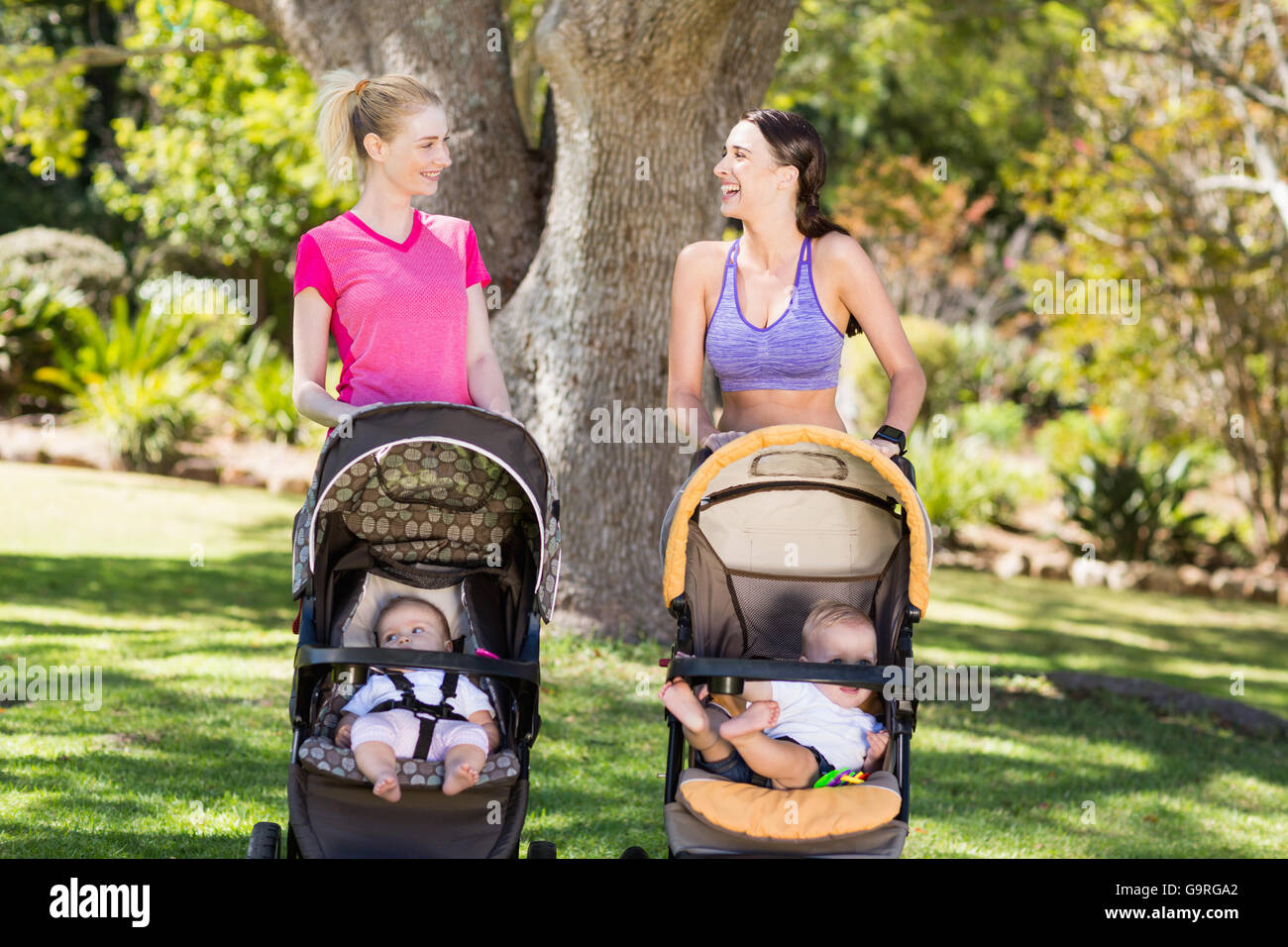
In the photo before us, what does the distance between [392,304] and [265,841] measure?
1420mm

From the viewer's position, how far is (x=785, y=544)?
12.1 feet

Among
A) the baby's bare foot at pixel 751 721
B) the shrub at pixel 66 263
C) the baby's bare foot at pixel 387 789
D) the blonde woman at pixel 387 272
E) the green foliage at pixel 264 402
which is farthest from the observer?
the shrub at pixel 66 263

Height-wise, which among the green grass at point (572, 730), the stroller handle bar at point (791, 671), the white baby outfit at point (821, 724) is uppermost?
the stroller handle bar at point (791, 671)

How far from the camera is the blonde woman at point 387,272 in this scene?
354 centimetres

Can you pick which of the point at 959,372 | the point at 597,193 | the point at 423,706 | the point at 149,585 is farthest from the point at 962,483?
the point at 423,706

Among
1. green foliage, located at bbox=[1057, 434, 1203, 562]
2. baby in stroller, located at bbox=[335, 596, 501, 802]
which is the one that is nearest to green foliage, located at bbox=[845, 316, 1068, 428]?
green foliage, located at bbox=[1057, 434, 1203, 562]

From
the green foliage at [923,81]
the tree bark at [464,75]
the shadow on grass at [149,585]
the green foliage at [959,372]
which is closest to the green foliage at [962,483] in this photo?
the green foliage at [959,372]

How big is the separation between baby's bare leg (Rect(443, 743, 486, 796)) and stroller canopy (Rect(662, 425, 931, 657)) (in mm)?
785

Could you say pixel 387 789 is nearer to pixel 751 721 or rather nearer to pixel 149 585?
pixel 751 721

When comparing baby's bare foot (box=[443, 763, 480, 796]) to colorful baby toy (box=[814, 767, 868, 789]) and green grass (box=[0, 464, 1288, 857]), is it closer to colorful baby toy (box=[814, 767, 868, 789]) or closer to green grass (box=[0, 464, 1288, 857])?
colorful baby toy (box=[814, 767, 868, 789])

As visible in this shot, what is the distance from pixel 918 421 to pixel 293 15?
9965 mm

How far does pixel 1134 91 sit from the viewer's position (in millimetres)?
12047

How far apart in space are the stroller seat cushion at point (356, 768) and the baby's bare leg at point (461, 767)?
0.02m

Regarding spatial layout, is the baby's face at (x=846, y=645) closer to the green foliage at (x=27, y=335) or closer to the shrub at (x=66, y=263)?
the green foliage at (x=27, y=335)
